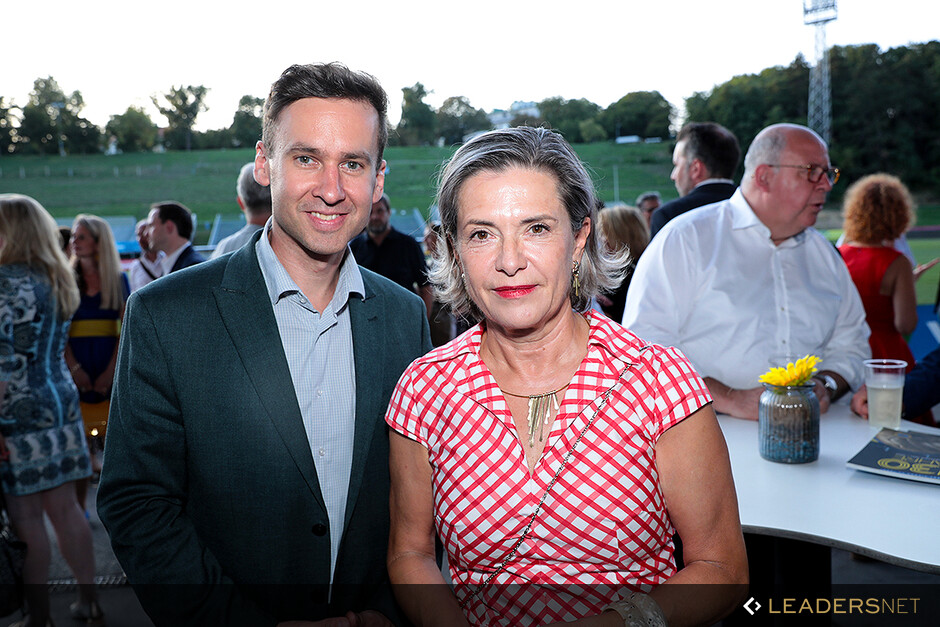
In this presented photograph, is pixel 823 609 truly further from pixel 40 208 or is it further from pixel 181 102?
pixel 181 102

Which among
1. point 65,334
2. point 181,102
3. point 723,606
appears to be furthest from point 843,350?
point 181,102

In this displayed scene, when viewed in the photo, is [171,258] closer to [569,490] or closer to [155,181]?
[569,490]

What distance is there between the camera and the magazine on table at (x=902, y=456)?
6.02 feet

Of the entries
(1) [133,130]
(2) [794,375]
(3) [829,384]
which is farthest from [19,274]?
(1) [133,130]

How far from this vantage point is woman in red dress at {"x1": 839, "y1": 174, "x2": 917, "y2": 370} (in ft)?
12.9

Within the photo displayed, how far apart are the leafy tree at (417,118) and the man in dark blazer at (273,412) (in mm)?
3924

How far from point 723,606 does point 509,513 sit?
1.37 feet

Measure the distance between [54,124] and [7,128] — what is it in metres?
0.48

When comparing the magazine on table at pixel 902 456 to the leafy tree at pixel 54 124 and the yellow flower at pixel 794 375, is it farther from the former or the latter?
the leafy tree at pixel 54 124

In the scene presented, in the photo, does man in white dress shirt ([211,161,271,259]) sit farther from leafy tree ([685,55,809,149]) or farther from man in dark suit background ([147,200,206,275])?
leafy tree ([685,55,809,149])

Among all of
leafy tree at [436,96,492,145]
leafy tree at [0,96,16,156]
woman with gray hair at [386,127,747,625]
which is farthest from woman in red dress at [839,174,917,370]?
leafy tree at [0,96,16,156]

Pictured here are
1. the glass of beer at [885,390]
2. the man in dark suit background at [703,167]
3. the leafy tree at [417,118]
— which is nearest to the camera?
the glass of beer at [885,390]

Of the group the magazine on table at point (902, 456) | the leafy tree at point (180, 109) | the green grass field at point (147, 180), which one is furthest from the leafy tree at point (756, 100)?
the leafy tree at point (180, 109)

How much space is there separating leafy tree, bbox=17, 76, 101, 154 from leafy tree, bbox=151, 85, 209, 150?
83cm
